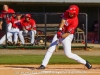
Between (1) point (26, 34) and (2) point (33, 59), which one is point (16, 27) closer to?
(1) point (26, 34)

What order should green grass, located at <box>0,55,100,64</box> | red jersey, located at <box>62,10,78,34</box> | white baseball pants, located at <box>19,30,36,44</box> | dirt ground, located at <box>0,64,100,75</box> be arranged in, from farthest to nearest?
white baseball pants, located at <box>19,30,36,44</box> < green grass, located at <box>0,55,100,64</box> < red jersey, located at <box>62,10,78,34</box> < dirt ground, located at <box>0,64,100,75</box>

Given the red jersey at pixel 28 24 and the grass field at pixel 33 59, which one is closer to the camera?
the grass field at pixel 33 59

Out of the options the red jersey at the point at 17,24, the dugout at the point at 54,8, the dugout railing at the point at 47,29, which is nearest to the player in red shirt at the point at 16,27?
the red jersey at the point at 17,24

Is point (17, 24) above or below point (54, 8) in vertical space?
below

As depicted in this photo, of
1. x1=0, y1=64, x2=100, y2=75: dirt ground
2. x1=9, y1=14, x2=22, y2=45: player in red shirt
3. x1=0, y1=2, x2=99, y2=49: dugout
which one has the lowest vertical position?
x1=0, y1=64, x2=100, y2=75: dirt ground

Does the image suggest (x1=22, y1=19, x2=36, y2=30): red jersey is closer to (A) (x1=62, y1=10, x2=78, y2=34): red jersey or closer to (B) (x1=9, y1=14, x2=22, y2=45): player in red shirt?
(B) (x1=9, y1=14, x2=22, y2=45): player in red shirt

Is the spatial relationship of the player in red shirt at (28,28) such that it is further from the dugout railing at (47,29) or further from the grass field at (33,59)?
the grass field at (33,59)

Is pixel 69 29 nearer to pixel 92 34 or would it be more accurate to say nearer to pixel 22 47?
pixel 22 47

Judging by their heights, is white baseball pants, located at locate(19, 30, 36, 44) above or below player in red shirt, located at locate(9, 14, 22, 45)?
below

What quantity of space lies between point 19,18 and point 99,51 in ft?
13.3

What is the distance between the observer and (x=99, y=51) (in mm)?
17703

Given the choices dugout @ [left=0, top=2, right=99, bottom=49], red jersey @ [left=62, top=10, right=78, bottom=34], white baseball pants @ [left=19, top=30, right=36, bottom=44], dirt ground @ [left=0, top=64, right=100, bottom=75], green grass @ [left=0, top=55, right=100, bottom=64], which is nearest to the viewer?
dirt ground @ [left=0, top=64, right=100, bottom=75]

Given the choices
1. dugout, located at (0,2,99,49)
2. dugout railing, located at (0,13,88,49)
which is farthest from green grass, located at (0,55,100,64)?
dugout, located at (0,2,99,49)

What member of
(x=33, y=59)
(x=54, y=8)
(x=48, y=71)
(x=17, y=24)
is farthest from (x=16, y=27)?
(x=48, y=71)
